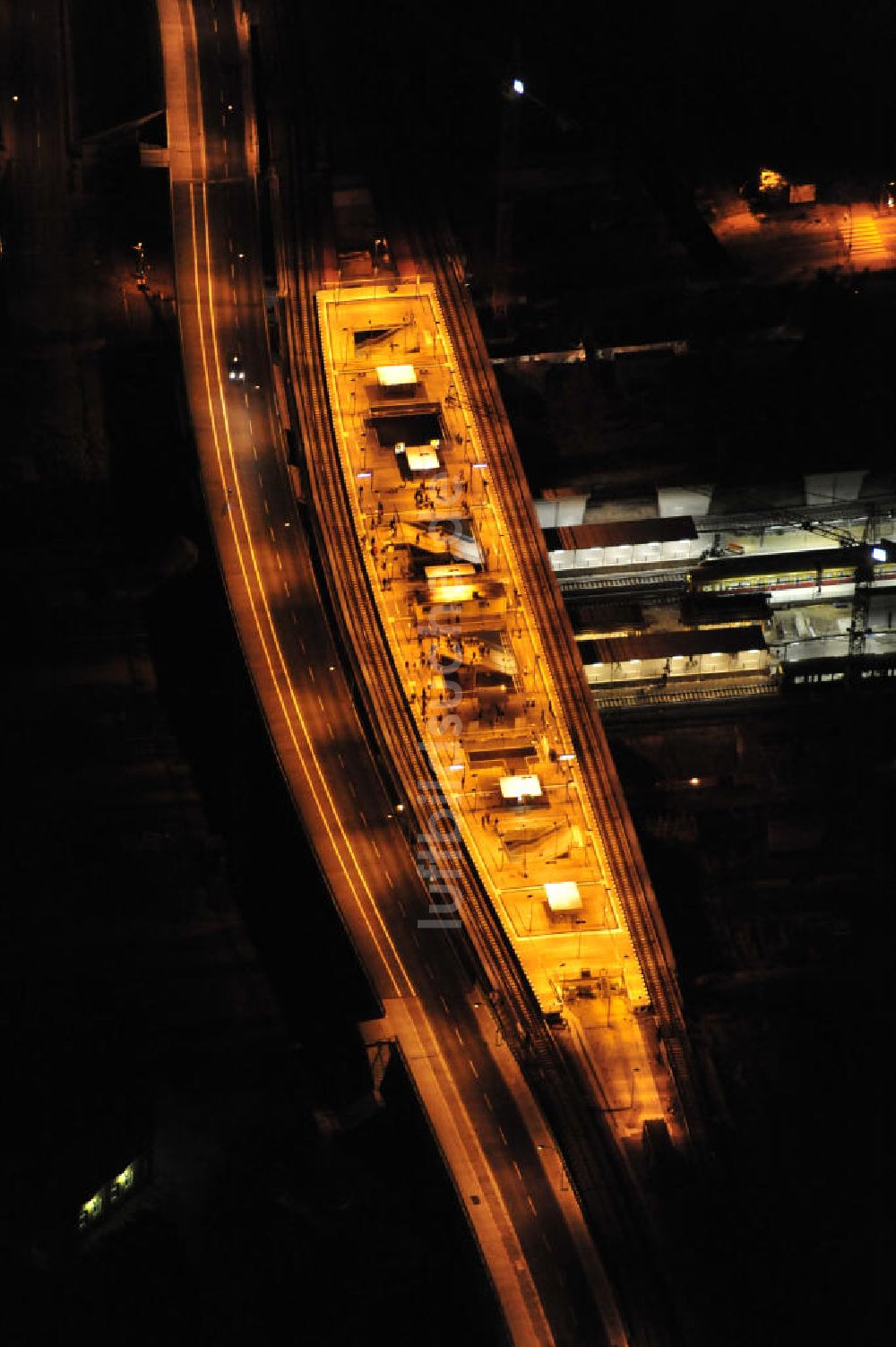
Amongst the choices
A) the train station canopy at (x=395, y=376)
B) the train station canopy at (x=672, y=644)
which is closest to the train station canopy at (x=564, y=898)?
the train station canopy at (x=672, y=644)

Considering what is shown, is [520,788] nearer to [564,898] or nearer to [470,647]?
[564,898]

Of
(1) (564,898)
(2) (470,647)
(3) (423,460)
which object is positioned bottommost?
(1) (564,898)

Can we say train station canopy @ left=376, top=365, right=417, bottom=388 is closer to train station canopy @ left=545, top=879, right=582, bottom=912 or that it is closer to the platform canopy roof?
the platform canopy roof

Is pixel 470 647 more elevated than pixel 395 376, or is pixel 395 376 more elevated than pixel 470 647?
pixel 395 376

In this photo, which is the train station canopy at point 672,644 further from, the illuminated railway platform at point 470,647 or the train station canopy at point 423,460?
the train station canopy at point 423,460

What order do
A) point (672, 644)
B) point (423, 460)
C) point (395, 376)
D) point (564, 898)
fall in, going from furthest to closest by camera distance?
point (395, 376) < point (423, 460) < point (672, 644) < point (564, 898)

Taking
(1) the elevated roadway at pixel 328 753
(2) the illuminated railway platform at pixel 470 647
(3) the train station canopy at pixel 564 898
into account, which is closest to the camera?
(1) the elevated roadway at pixel 328 753

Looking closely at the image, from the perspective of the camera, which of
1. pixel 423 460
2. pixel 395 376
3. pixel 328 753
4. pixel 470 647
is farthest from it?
pixel 395 376

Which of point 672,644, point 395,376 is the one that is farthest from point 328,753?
point 395,376

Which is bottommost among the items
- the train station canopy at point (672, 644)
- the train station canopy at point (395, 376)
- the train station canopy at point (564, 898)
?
the train station canopy at point (564, 898)

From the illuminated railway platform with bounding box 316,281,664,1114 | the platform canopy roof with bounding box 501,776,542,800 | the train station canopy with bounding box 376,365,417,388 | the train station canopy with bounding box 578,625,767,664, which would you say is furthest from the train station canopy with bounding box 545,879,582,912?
the train station canopy with bounding box 376,365,417,388

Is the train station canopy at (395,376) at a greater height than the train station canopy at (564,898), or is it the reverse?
the train station canopy at (395,376)
